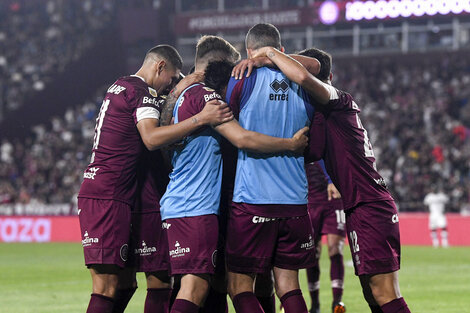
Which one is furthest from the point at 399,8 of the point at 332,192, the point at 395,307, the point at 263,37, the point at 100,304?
the point at 100,304

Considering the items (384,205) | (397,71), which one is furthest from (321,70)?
(397,71)

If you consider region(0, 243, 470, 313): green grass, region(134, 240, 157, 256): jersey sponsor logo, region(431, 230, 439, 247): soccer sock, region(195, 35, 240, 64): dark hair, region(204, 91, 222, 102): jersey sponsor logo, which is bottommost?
region(431, 230, 439, 247): soccer sock

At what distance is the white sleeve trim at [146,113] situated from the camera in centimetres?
679

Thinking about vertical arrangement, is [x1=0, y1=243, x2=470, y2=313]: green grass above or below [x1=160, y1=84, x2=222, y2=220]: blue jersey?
below

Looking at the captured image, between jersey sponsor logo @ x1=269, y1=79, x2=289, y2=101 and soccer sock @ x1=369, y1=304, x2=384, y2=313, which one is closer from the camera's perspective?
jersey sponsor logo @ x1=269, y1=79, x2=289, y2=101

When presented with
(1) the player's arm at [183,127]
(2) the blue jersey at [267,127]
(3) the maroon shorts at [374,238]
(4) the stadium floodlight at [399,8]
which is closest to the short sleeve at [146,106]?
(1) the player's arm at [183,127]

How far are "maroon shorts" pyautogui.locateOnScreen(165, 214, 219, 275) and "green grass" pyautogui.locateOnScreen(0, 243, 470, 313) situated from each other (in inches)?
169

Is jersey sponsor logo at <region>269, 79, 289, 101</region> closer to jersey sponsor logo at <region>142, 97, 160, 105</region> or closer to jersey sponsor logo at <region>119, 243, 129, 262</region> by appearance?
jersey sponsor logo at <region>142, 97, 160, 105</region>

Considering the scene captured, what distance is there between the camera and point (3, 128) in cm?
3781

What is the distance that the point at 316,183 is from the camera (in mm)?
10359

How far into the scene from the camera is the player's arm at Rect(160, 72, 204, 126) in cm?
670

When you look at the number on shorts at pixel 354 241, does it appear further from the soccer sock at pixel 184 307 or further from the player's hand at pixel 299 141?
the soccer sock at pixel 184 307

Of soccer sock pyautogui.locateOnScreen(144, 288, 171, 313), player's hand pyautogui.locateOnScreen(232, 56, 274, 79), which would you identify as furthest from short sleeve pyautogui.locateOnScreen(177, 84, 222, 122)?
soccer sock pyautogui.locateOnScreen(144, 288, 171, 313)

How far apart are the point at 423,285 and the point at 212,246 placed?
26.7ft
